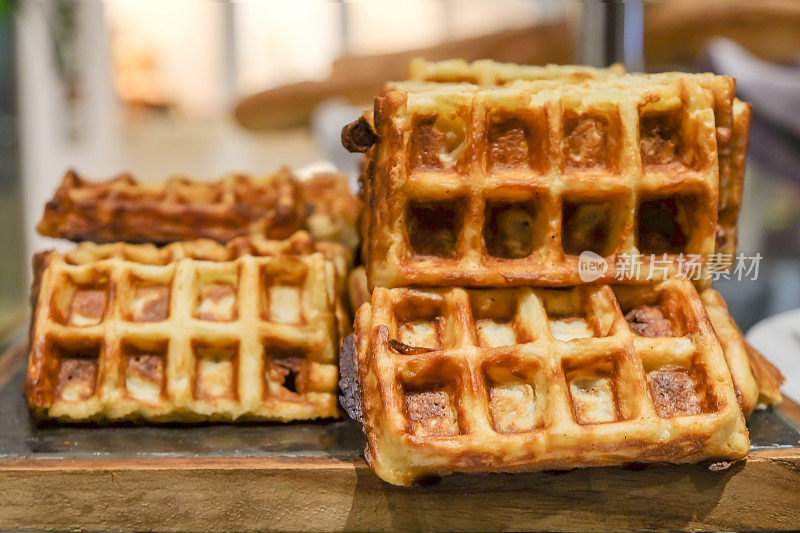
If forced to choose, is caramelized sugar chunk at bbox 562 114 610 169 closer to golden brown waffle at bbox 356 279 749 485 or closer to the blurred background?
golden brown waffle at bbox 356 279 749 485

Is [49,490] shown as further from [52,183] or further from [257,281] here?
[52,183]

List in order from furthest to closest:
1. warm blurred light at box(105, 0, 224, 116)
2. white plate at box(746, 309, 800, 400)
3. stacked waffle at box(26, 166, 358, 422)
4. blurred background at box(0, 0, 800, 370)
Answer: warm blurred light at box(105, 0, 224, 116)
blurred background at box(0, 0, 800, 370)
white plate at box(746, 309, 800, 400)
stacked waffle at box(26, 166, 358, 422)

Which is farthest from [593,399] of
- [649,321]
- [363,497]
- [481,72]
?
[481,72]

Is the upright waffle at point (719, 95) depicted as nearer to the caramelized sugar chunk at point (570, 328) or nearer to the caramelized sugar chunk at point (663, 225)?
the caramelized sugar chunk at point (663, 225)

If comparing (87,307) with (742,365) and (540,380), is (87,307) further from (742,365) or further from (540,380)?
(742,365)

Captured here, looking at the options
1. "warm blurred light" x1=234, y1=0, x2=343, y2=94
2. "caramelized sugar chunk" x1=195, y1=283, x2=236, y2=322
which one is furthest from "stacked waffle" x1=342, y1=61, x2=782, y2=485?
"warm blurred light" x1=234, y1=0, x2=343, y2=94

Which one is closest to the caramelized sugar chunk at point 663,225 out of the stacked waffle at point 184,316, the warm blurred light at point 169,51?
the stacked waffle at point 184,316

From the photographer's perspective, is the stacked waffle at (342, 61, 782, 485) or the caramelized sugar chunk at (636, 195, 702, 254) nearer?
the stacked waffle at (342, 61, 782, 485)
